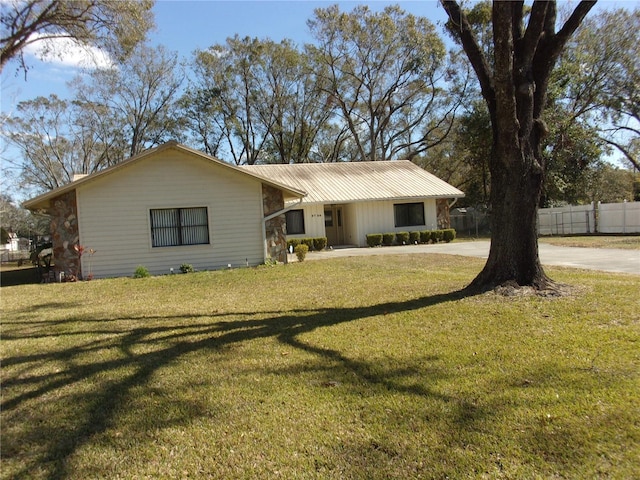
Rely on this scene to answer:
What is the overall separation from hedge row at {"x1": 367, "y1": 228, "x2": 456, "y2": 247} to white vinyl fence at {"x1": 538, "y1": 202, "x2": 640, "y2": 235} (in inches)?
337

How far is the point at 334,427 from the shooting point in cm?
324

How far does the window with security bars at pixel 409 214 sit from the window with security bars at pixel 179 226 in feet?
41.5

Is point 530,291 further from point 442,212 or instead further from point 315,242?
point 442,212

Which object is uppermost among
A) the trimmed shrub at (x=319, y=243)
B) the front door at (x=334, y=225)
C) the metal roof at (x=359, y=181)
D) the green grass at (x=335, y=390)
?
the metal roof at (x=359, y=181)

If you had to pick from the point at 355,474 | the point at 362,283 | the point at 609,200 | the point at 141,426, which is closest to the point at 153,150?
the point at 362,283

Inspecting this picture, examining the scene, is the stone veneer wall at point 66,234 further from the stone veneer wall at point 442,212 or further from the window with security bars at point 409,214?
the stone veneer wall at point 442,212

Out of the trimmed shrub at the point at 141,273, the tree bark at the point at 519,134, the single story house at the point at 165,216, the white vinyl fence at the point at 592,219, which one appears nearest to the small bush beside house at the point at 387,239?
the single story house at the point at 165,216

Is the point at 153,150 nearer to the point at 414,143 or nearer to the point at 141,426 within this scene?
the point at 141,426

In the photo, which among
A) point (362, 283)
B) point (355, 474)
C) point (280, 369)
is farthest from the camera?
point (362, 283)

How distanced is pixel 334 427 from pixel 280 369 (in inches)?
52.6

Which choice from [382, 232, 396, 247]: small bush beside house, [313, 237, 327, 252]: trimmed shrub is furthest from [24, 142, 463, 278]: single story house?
[382, 232, 396, 247]: small bush beside house

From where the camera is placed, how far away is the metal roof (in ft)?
76.3

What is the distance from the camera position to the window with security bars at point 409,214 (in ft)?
79.4

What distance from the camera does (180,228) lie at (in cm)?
1404
